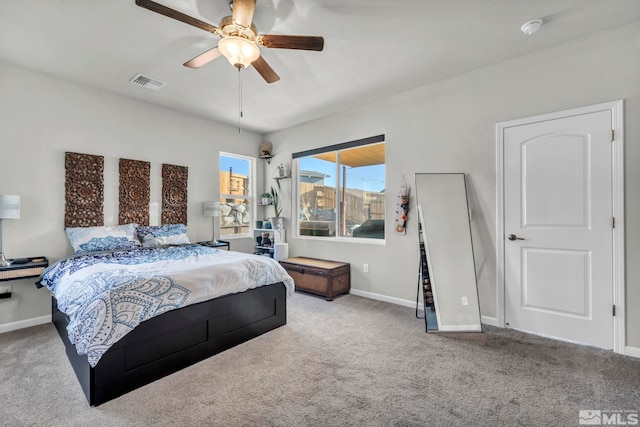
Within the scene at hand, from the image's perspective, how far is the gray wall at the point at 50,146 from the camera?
9.98 feet

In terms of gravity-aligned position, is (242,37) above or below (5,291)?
above

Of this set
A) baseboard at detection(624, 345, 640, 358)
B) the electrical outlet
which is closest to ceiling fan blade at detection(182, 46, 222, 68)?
the electrical outlet

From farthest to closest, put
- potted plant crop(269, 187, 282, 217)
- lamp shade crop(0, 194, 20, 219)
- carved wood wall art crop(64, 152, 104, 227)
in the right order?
potted plant crop(269, 187, 282, 217) → carved wood wall art crop(64, 152, 104, 227) → lamp shade crop(0, 194, 20, 219)

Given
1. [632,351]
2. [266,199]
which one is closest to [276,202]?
[266,199]

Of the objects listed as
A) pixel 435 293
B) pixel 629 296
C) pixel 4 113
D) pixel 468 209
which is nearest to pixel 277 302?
pixel 435 293

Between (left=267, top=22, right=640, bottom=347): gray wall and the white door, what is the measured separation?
5.3 inches

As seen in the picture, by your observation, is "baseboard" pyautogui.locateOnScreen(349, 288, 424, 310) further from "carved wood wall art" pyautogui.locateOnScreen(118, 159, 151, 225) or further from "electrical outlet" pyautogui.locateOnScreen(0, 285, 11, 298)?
"electrical outlet" pyautogui.locateOnScreen(0, 285, 11, 298)

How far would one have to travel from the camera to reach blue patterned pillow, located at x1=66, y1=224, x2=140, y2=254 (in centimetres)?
321

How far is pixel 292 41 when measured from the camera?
6.88 feet

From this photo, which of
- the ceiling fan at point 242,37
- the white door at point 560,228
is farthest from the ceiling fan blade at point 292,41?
the white door at point 560,228

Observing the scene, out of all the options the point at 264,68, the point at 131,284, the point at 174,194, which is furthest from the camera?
the point at 174,194

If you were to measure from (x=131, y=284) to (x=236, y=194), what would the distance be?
338 cm

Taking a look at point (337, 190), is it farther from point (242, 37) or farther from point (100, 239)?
point (100, 239)

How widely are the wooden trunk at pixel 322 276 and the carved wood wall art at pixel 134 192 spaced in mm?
2163
